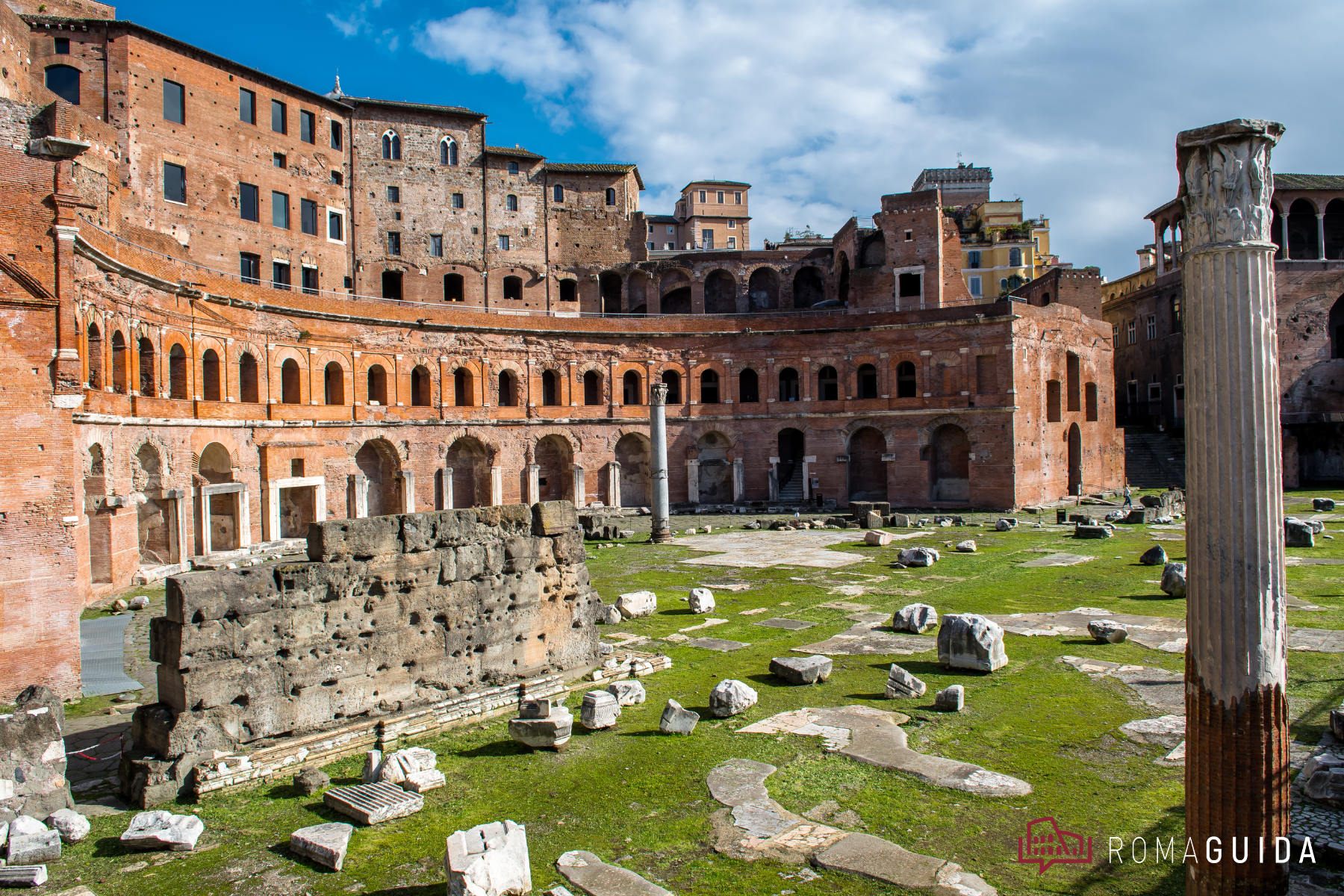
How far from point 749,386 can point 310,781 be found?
35404 mm

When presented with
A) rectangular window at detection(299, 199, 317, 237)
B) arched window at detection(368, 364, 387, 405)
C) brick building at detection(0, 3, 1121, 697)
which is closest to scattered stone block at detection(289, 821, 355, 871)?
brick building at detection(0, 3, 1121, 697)

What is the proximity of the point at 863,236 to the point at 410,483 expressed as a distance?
85.9 ft

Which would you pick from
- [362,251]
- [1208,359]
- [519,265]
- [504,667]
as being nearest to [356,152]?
[362,251]

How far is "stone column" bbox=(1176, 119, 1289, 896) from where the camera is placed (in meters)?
4.82

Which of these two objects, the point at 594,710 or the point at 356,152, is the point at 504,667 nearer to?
the point at 594,710

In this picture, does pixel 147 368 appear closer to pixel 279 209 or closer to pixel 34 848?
pixel 279 209

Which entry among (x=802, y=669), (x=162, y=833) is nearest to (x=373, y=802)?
(x=162, y=833)

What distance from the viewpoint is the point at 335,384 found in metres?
31.8

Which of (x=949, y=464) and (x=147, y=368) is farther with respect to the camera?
(x=949, y=464)

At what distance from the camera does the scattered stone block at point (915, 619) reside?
13445 millimetres

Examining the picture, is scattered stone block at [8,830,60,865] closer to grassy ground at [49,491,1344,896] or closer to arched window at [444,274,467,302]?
grassy ground at [49,491,1344,896]

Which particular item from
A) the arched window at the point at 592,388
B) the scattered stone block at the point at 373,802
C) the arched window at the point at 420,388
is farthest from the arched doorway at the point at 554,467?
the scattered stone block at the point at 373,802

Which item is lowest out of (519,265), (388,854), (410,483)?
(388,854)

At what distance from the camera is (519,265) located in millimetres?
43406
